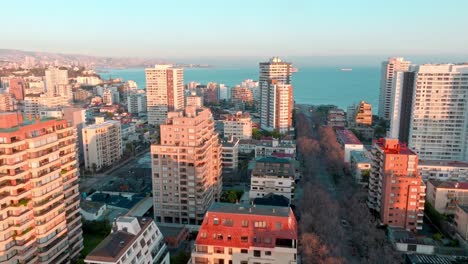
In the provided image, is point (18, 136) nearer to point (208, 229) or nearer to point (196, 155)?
point (208, 229)

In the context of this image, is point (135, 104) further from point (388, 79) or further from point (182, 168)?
point (182, 168)

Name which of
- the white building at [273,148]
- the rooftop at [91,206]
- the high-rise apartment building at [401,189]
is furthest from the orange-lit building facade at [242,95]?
the high-rise apartment building at [401,189]

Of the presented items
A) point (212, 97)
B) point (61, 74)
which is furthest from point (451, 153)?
point (61, 74)

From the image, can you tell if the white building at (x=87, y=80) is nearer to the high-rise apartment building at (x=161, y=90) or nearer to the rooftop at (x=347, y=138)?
the high-rise apartment building at (x=161, y=90)

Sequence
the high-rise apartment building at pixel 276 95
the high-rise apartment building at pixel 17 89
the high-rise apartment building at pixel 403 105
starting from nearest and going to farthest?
the high-rise apartment building at pixel 403 105 → the high-rise apartment building at pixel 276 95 → the high-rise apartment building at pixel 17 89

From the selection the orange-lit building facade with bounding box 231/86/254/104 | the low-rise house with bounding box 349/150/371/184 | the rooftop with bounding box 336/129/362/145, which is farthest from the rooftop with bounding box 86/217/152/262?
the orange-lit building facade with bounding box 231/86/254/104

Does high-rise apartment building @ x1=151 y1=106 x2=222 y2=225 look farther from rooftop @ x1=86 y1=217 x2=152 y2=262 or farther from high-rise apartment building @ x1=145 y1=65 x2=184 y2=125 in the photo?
high-rise apartment building @ x1=145 y1=65 x2=184 y2=125

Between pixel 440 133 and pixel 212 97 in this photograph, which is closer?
pixel 440 133
